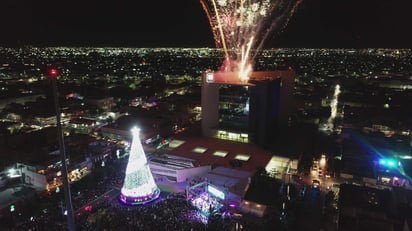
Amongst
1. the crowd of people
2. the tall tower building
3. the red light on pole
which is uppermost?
the red light on pole

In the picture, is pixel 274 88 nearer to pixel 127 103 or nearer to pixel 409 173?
pixel 409 173

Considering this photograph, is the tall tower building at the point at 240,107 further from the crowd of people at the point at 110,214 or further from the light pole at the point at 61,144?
the light pole at the point at 61,144

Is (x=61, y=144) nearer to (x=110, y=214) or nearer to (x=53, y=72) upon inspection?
(x=53, y=72)

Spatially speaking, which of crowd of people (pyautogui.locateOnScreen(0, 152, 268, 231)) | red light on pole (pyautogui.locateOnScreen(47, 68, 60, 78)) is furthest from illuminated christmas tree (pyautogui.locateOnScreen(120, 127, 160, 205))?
red light on pole (pyautogui.locateOnScreen(47, 68, 60, 78))

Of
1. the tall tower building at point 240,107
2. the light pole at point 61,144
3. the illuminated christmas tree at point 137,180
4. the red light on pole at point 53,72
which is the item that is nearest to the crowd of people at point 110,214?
the illuminated christmas tree at point 137,180

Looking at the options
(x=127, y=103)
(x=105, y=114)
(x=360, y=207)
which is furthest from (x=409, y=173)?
(x=127, y=103)

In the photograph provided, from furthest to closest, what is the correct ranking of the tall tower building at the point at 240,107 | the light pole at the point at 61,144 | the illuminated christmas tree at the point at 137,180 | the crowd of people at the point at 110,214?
the tall tower building at the point at 240,107 < the illuminated christmas tree at the point at 137,180 < the crowd of people at the point at 110,214 < the light pole at the point at 61,144

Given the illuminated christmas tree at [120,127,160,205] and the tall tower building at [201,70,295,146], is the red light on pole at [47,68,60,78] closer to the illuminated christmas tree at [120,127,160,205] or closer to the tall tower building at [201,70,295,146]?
the illuminated christmas tree at [120,127,160,205]
